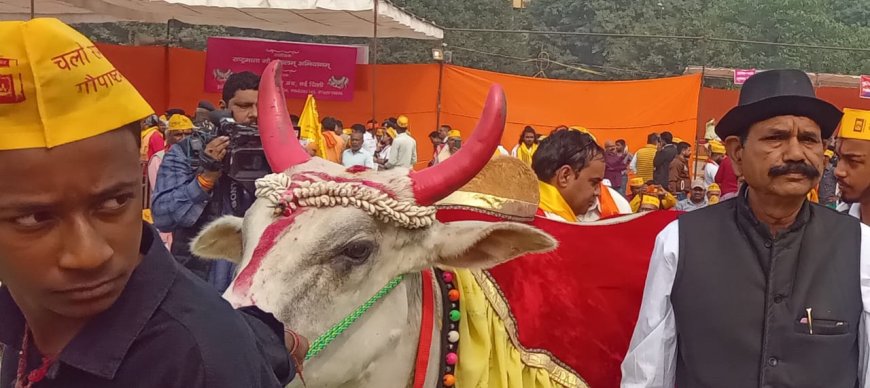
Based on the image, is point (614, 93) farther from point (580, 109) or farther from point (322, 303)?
point (322, 303)

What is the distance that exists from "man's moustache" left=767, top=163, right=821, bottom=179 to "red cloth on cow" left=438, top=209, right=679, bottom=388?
2.16ft

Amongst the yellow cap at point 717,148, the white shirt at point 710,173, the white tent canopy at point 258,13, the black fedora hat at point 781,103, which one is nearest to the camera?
the black fedora hat at point 781,103

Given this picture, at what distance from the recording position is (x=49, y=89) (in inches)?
44.9

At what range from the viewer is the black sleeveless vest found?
2.81 metres

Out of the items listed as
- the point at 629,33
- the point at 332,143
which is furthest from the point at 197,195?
the point at 629,33

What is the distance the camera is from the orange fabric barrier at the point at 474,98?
58.9 feet

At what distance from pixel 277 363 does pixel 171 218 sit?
284 centimetres

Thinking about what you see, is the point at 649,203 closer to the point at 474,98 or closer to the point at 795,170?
the point at 795,170

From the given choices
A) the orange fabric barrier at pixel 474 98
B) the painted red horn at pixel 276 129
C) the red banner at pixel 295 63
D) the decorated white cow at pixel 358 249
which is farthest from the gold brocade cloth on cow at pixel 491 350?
the orange fabric barrier at pixel 474 98

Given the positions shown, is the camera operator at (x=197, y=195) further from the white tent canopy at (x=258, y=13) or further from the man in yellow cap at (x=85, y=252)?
the white tent canopy at (x=258, y=13)

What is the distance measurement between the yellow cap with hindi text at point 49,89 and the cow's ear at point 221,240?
182 centimetres

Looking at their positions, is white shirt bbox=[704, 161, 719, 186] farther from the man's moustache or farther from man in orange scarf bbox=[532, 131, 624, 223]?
the man's moustache

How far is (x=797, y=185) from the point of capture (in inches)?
112

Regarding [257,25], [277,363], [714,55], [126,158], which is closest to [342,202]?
[277,363]
